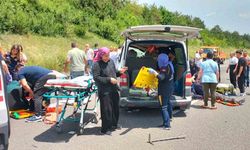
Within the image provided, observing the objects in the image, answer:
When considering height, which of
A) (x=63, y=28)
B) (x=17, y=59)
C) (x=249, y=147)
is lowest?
(x=249, y=147)

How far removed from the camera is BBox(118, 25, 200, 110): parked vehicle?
32.1 feet

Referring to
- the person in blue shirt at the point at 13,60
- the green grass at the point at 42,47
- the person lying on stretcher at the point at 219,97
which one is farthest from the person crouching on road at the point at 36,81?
the green grass at the point at 42,47

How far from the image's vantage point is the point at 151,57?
36.7ft

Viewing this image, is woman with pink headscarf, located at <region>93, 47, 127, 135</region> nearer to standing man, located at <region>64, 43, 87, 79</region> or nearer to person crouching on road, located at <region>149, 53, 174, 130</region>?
person crouching on road, located at <region>149, 53, 174, 130</region>

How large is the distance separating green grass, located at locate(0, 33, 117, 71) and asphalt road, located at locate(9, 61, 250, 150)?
1175 centimetres

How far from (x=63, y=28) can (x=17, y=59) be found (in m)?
17.5

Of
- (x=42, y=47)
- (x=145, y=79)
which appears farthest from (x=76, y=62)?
(x=42, y=47)

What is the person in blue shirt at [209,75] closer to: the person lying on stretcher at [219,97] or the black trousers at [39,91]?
the person lying on stretcher at [219,97]

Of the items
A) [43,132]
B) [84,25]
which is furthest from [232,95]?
[84,25]

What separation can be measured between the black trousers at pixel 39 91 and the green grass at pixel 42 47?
34.4 feet

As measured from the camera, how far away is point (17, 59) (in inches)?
439

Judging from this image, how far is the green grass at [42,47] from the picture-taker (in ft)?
69.6

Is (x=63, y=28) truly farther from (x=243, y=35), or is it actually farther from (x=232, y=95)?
(x=243, y=35)

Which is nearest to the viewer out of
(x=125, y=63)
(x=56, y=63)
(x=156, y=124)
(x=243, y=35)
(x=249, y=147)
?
(x=249, y=147)
